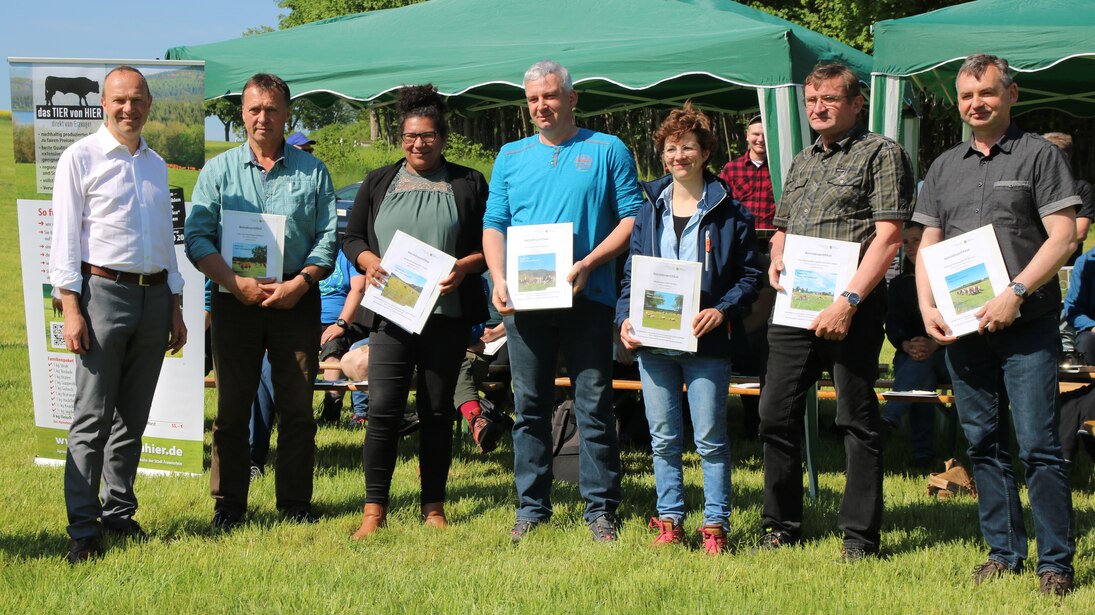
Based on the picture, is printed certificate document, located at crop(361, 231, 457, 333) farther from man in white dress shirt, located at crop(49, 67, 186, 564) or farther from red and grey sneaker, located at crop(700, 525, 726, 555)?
red and grey sneaker, located at crop(700, 525, 726, 555)

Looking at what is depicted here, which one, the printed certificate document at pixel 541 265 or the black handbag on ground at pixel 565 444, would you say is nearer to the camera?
the printed certificate document at pixel 541 265

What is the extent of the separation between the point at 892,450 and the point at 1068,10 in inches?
111

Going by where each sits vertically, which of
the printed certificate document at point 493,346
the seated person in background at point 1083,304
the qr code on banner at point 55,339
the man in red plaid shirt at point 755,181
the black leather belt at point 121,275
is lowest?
the printed certificate document at point 493,346

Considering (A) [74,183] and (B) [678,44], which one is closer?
(A) [74,183]

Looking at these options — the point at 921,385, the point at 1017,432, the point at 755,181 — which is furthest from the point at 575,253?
the point at 755,181

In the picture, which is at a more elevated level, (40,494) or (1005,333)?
(1005,333)

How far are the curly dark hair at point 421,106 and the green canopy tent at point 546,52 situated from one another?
7.17ft

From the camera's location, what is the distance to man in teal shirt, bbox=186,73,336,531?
472 centimetres

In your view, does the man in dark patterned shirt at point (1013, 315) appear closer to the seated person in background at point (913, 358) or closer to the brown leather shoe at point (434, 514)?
the brown leather shoe at point (434, 514)

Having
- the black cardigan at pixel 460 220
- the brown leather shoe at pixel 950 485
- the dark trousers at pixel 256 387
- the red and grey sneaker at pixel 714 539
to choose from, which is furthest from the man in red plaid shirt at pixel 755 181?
the dark trousers at pixel 256 387

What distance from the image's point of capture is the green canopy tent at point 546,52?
20.7 feet

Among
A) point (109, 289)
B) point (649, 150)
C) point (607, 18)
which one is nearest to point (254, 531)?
point (109, 289)

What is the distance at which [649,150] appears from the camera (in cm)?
2391

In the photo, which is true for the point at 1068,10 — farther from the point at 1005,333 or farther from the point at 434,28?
the point at 434,28
